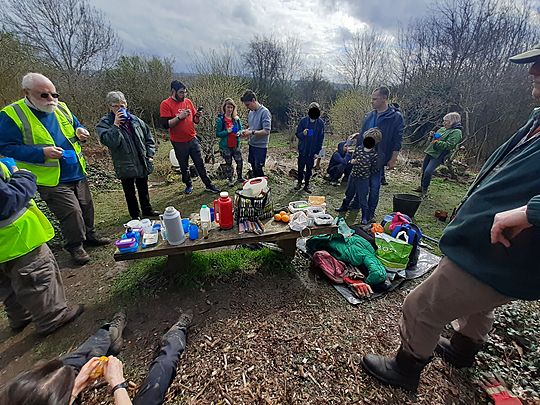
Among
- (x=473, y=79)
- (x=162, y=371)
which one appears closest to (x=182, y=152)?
(x=162, y=371)

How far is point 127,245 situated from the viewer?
2.18m

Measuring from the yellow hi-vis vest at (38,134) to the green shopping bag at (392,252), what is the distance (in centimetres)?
371

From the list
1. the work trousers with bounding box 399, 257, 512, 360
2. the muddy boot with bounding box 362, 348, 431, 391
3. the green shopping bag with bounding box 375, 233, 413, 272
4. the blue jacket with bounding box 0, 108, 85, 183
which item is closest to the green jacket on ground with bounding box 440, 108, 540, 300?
the work trousers with bounding box 399, 257, 512, 360

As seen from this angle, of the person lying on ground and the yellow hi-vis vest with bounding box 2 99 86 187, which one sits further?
the yellow hi-vis vest with bounding box 2 99 86 187

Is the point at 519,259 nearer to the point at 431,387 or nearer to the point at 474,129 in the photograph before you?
the point at 431,387

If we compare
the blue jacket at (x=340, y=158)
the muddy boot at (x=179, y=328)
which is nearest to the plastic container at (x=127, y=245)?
the muddy boot at (x=179, y=328)

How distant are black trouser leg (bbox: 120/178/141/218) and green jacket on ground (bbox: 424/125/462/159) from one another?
18.8ft

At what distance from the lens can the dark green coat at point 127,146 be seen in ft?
10.8

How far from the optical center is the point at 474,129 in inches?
393

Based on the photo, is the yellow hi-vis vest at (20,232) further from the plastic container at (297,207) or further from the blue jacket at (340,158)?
the blue jacket at (340,158)

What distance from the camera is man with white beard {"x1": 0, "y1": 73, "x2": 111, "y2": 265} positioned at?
241 cm

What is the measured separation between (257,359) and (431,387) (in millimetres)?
1246

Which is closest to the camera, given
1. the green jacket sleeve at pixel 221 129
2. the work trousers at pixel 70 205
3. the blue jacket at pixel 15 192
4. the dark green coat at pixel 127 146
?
the blue jacket at pixel 15 192

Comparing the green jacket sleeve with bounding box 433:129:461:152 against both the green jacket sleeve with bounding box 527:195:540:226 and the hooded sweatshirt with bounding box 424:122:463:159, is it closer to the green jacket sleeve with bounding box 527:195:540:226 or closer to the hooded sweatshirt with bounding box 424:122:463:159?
the hooded sweatshirt with bounding box 424:122:463:159
